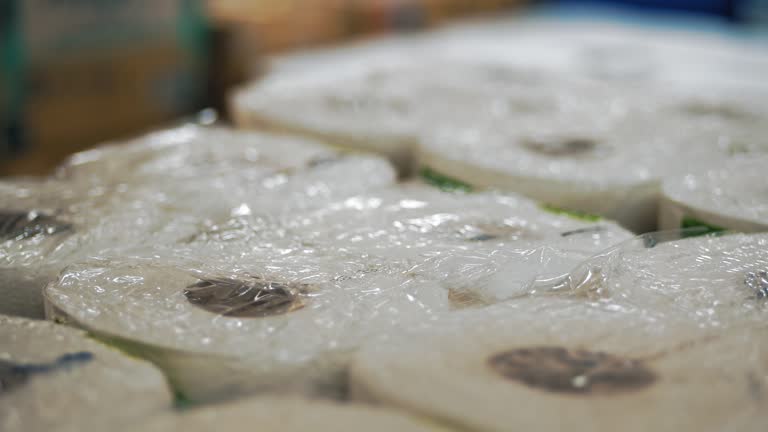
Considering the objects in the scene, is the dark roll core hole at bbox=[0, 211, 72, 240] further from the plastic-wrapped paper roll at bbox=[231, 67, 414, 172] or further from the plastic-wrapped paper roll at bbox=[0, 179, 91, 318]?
the plastic-wrapped paper roll at bbox=[231, 67, 414, 172]

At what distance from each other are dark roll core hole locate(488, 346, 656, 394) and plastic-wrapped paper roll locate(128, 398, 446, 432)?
0.13 meters

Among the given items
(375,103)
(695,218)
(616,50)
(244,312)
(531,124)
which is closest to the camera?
(244,312)

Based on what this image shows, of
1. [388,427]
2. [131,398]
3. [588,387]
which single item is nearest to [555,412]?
[588,387]

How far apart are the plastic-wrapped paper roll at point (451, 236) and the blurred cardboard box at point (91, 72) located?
8.68 ft

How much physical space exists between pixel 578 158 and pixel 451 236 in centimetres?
55

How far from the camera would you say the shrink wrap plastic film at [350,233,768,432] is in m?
0.77

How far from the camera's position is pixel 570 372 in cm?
84

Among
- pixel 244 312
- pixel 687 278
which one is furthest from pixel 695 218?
pixel 244 312

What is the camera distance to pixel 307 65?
184 inches

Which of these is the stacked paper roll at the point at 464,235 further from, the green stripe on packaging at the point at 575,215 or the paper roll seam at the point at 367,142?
the paper roll seam at the point at 367,142

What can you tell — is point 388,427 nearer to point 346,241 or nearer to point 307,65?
point 346,241

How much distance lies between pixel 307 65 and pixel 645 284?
12.6 ft

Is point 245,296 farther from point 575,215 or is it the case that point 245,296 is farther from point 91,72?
point 91,72

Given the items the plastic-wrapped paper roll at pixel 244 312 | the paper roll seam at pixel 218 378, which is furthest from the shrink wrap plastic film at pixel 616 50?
the paper roll seam at pixel 218 378
